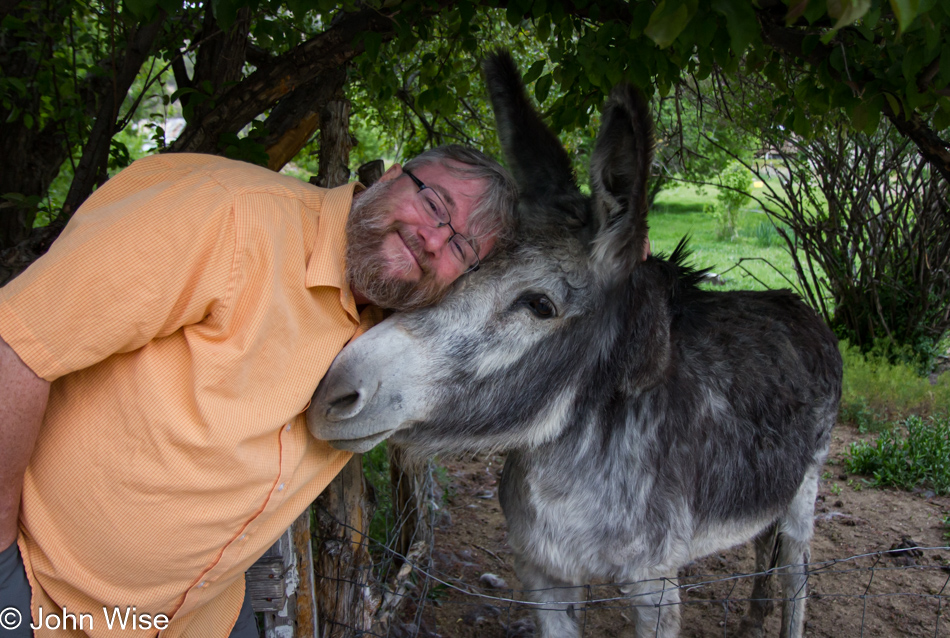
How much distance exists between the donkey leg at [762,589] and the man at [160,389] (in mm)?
2702

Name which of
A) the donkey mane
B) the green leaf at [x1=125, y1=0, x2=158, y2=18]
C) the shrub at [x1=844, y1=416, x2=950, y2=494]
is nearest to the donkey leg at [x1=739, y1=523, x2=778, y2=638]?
the donkey mane

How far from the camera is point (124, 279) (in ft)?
4.88

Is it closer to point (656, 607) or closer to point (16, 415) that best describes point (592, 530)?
point (656, 607)

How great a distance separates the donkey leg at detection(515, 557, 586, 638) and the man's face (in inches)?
50.8

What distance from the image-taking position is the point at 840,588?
3.94m

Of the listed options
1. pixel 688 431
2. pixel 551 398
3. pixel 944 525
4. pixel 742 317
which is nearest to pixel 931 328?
pixel 944 525

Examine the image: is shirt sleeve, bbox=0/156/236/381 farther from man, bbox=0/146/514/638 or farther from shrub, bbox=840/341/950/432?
shrub, bbox=840/341/950/432

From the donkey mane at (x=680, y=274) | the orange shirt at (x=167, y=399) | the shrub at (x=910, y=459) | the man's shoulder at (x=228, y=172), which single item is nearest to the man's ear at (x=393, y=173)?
the man's shoulder at (x=228, y=172)

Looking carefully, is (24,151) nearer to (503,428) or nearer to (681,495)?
(503,428)

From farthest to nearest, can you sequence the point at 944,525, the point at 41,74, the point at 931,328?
the point at 931,328 < the point at 944,525 < the point at 41,74

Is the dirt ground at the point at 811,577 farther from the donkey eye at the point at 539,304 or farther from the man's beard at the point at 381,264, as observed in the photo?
the man's beard at the point at 381,264

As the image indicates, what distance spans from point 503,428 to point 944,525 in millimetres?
3813

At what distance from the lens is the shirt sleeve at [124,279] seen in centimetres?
145

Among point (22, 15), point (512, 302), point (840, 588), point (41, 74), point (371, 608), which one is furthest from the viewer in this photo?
point (840, 588)
